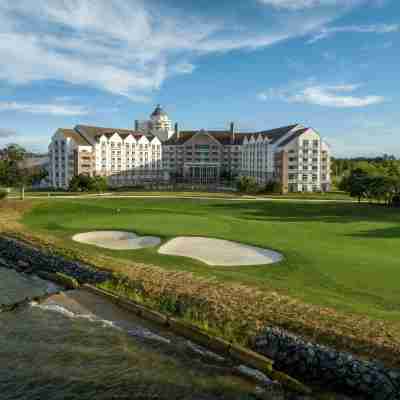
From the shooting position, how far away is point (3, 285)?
70.9ft

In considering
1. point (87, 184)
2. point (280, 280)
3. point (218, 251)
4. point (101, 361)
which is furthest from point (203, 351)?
point (87, 184)

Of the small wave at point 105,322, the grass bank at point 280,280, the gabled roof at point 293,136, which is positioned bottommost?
the small wave at point 105,322

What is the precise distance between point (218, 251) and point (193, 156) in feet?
305

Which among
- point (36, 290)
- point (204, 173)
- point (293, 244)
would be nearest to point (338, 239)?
point (293, 244)

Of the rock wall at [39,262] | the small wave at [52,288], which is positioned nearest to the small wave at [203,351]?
the rock wall at [39,262]

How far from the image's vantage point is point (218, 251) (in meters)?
25.2

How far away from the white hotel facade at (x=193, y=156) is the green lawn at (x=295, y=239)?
1444 inches

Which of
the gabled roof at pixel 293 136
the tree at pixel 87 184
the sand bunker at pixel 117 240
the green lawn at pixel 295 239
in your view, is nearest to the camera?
the green lawn at pixel 295 239

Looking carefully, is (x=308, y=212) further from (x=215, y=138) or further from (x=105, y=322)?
(x=215, y=138)

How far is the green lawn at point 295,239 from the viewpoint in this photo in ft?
54.6

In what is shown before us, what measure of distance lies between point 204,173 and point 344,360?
106 m

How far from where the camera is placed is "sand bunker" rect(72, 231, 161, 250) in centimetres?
2773

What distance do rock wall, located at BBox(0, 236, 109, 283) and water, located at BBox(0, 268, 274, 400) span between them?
4397mm

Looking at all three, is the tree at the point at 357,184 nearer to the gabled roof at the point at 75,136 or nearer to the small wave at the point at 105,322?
the small wave at the point at 105,322
